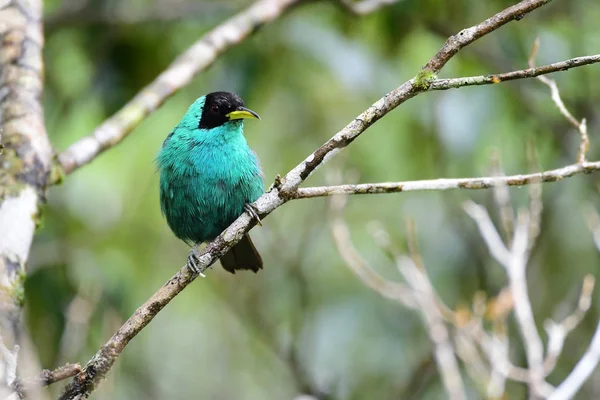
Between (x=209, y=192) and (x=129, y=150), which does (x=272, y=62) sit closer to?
(x=129, y=150)

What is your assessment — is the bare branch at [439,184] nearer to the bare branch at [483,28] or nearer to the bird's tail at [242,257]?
the bare branch at [483,28]

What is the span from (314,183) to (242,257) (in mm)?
3400

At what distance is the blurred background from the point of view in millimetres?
5984

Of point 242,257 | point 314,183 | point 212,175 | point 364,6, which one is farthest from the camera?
point 314,183

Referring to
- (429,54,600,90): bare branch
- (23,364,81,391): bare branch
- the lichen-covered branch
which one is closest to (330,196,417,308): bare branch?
the lichen-covered branch

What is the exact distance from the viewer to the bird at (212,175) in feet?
15.1

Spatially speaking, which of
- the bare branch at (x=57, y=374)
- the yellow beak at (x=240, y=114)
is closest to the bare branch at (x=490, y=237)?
the yellow beak at (x=240, y=114)

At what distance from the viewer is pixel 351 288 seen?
7605 millimetres

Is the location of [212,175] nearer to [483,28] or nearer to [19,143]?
[19,143]

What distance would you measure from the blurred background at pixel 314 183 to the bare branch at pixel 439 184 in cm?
228

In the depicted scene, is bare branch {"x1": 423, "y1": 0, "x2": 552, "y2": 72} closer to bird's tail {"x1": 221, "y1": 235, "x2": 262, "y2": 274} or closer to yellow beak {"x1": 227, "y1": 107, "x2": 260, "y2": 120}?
yellow beak {"x1": 227, "y1": 107, "x2": 260, "y2": 120}

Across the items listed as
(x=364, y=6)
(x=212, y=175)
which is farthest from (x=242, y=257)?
(x=364, y=6)

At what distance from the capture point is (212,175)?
15.1 ft

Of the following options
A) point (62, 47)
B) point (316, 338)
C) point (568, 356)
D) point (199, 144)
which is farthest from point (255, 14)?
point (568, 356)
